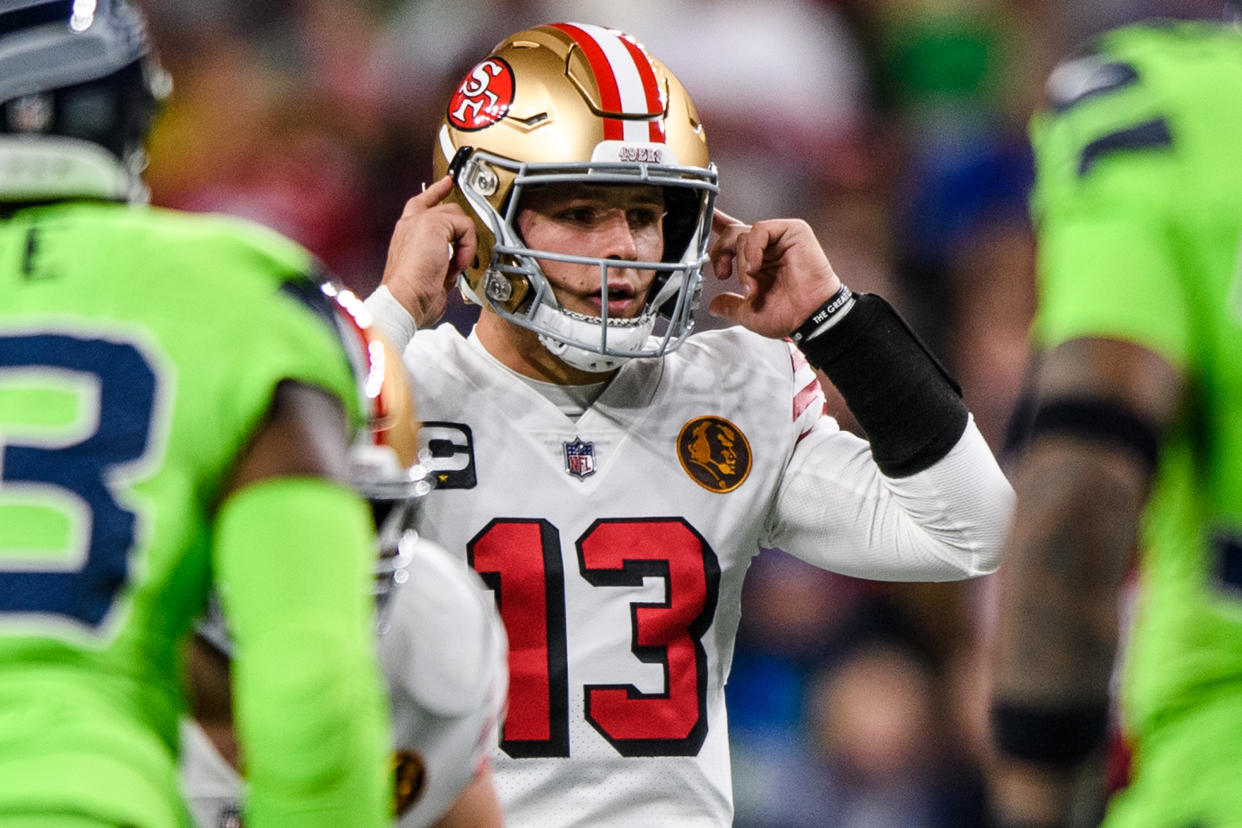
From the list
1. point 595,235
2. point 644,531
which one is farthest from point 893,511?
point 595,235

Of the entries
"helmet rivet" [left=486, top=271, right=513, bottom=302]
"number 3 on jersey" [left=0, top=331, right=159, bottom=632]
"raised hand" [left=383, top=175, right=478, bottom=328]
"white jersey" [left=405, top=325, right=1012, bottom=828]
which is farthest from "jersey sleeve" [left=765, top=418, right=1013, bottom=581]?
"number 3 on jersey" [left=0, top=331, right=159, bottom=632]

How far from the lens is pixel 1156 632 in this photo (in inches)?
52.5

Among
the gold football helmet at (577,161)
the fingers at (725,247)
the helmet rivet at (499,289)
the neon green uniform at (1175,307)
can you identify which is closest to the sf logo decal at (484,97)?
the gold football helmet at (577,161)

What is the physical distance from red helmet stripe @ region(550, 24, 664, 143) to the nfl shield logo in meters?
0.49

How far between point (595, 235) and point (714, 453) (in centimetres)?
39

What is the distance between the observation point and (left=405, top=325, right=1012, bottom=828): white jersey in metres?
2.50

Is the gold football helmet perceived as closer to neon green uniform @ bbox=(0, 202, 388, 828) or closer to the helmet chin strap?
the helmet chin strap

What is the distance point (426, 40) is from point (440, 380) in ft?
8.91

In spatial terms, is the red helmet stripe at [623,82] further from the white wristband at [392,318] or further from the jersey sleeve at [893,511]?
the jersey sleeve at [893,511]

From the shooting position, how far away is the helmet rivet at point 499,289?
2691mm

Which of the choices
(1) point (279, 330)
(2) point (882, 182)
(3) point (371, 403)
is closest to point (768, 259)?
(3) point (371, 403)

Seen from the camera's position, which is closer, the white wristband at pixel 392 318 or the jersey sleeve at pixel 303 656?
the jersey sleeve at pixel 303 656

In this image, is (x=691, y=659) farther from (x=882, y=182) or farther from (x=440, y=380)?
(x=882, y=182)

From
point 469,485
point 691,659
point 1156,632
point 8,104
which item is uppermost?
point 8,104
